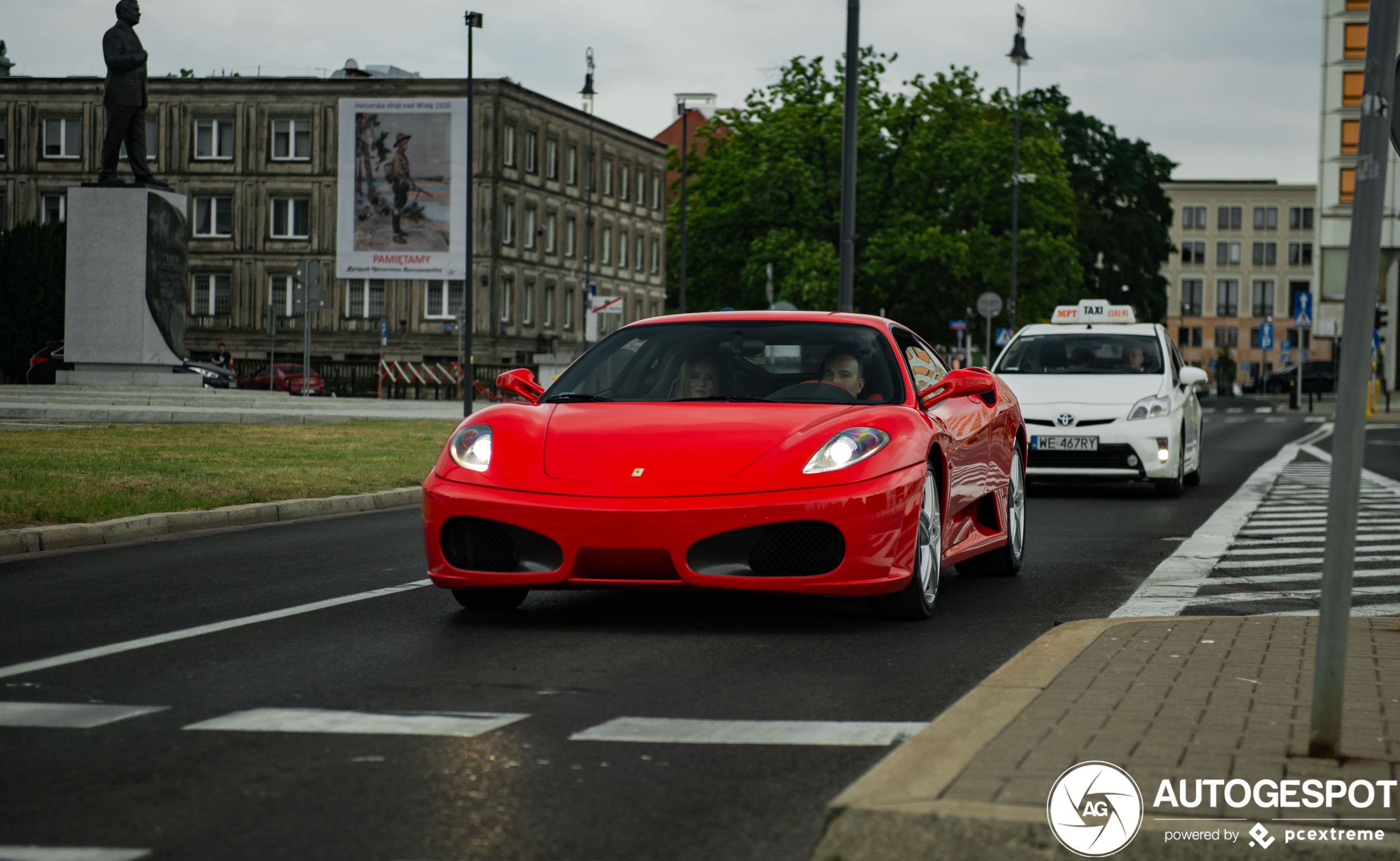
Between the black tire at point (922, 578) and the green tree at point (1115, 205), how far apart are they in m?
74.3

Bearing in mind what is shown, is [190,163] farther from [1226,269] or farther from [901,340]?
[1226,269]

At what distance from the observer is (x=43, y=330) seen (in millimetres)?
47594

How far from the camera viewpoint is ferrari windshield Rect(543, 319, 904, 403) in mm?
8133

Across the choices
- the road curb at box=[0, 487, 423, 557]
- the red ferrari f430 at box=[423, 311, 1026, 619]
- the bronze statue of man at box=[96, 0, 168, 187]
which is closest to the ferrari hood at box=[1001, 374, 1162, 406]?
the road curb at box=[0, 487, 423, 557]

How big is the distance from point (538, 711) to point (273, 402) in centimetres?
2937

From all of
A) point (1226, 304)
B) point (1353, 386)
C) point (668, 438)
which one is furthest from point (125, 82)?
point (1226, 304)

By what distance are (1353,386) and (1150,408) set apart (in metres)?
12.3

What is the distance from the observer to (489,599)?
25.7ft

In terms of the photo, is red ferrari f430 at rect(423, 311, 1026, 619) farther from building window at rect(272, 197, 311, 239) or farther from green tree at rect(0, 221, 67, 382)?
building window at rect(272, 197, 311, 239)

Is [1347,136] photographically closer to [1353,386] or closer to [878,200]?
[878,200]

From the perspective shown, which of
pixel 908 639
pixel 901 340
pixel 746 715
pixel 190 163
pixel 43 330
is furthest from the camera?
pixel 190 163

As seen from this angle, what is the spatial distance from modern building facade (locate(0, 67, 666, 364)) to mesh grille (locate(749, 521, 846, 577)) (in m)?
67.7

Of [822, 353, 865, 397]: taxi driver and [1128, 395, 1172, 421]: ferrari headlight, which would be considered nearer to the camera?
[822, 353, 865, 397]: taxi driver

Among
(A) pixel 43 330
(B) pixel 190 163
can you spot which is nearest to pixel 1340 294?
(B) pixel 190 163
